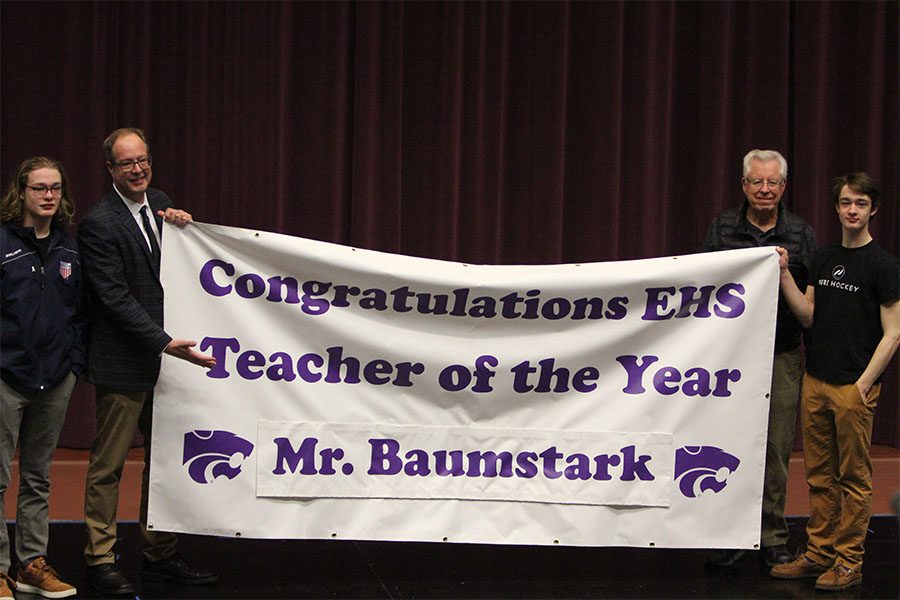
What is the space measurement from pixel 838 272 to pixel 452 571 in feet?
5.30

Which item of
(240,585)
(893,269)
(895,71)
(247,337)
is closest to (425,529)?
(240,585)

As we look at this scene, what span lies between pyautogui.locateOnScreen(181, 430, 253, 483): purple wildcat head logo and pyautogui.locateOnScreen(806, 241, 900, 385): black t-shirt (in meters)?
1.91

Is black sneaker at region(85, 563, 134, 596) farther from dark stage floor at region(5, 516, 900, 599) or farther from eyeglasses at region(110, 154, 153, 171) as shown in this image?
eyeglasses at region(110, 154, 153, 171)

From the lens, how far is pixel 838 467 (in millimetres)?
3688

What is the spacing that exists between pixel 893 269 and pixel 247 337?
2.07 metres

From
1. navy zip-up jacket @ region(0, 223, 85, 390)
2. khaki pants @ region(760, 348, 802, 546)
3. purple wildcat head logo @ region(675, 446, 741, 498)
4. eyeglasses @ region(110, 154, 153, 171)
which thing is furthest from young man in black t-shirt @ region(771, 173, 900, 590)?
navy zip-up jacket @ region(0, 223, 85, 390)

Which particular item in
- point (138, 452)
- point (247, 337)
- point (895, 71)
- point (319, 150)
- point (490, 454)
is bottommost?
point (138, 452)

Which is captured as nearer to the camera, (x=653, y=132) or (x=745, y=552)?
(x=745, y=552)

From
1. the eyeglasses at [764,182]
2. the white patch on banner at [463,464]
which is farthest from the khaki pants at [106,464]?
the eyeglasses at [764,182]

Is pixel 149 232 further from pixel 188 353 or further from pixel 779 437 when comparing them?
pixel 779 437

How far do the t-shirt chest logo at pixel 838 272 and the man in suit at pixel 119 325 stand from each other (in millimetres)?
2029

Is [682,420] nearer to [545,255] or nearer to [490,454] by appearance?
[490,454]

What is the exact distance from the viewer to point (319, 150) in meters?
5.46

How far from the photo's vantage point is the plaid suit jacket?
3.39 metres
